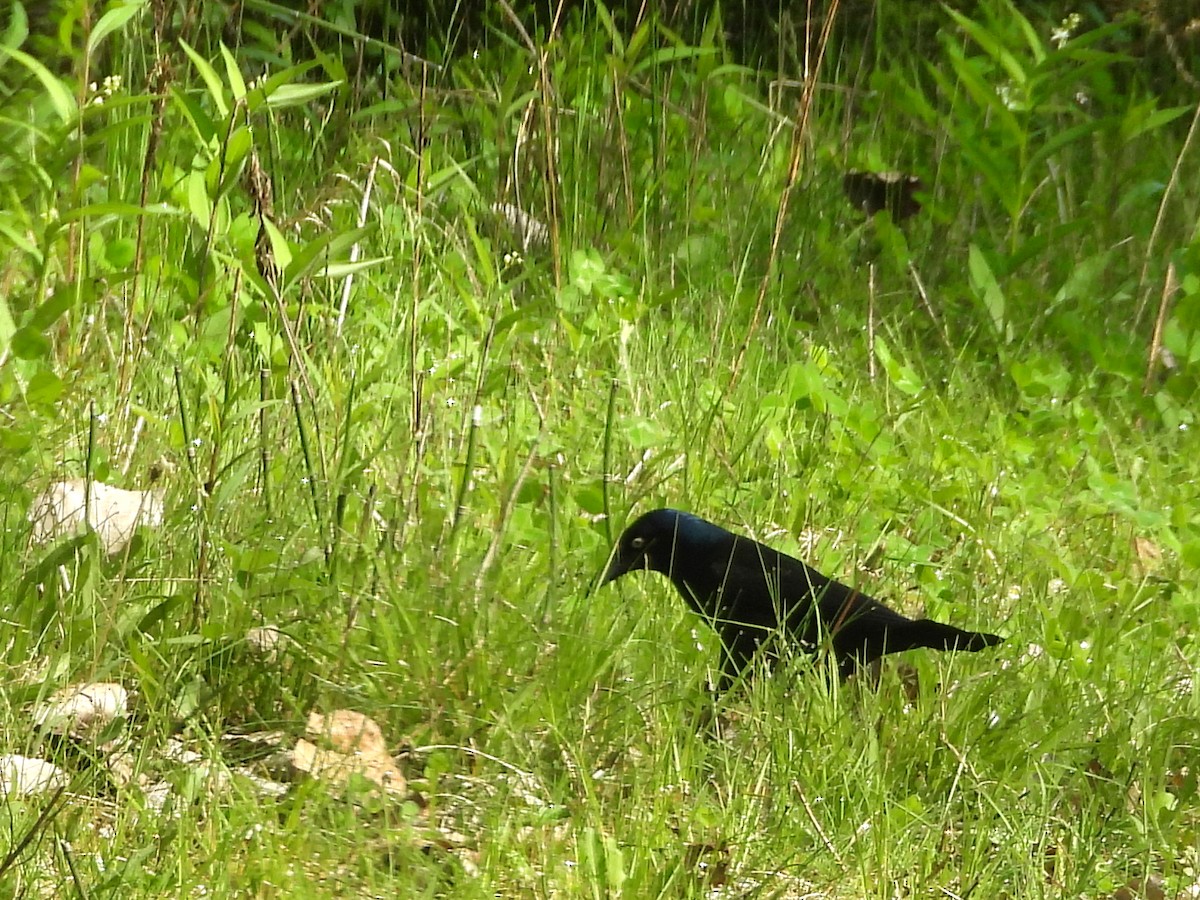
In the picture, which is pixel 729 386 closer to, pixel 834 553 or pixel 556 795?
pixel 834 553

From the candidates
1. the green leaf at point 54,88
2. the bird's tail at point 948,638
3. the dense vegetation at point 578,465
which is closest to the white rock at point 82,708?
the dense vegetation at point 578,465

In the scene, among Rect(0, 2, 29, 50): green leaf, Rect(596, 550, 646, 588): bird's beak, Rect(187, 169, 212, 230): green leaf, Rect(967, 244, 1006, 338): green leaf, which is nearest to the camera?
Rect(596, 550, 646, 588): bird's beak

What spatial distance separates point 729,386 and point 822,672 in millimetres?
1199

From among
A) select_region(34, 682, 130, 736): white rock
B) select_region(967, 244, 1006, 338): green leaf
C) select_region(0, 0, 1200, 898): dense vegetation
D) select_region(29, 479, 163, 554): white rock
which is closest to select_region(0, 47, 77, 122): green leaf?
select_region(0, 0, 1200, 898): dense vegetation

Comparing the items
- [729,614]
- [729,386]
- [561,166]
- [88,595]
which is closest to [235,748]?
[88,595]

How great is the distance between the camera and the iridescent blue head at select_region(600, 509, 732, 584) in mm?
3098

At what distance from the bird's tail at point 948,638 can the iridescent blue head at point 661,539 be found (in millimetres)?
426

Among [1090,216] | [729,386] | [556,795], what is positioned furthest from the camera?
[1090,216]

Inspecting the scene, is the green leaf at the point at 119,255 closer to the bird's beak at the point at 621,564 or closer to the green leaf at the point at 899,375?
the bird's beak at the point at 621,564

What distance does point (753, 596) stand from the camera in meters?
3.04

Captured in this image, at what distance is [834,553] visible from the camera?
345 cm

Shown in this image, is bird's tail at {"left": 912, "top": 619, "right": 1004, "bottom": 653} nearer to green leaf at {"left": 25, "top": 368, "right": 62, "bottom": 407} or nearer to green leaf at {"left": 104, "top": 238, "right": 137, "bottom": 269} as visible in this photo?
green leaf at {"left": 25, "top": 368, "right": 62, "bottom": 407}

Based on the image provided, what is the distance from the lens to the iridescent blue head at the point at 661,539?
3.10m

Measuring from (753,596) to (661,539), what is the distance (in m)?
0.21
